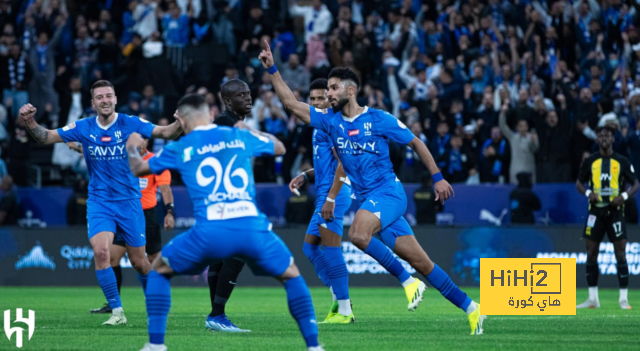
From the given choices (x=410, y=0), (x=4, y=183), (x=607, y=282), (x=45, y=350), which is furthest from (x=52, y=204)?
(x=45, y=350)

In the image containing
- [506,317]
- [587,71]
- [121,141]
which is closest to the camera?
[121,141]

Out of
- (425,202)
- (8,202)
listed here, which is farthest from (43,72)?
(425,202)

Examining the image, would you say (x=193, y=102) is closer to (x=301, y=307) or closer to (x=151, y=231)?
(x=301, y=307)

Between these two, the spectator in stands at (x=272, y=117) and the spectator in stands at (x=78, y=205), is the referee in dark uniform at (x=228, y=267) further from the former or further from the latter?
the spectator in stands at (x=78, y=205)

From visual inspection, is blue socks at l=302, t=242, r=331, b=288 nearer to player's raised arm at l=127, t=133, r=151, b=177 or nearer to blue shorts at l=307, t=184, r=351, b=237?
blue shorts at l=307, t=184, r=351, b=237

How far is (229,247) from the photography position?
25.0 feet

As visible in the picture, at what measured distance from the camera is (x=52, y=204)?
22.9 meters

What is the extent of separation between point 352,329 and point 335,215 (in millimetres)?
2049

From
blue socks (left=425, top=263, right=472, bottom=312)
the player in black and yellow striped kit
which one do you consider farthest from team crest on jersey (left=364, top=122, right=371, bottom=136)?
the player in black and yellow striped kit

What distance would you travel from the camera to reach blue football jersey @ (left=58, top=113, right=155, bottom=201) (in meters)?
11.4

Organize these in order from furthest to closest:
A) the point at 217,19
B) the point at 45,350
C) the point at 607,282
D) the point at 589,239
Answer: the point at 217,19 → the point at 607,282 → the point at 589,239 → the point at 45,350

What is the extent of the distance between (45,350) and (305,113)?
3.99 m

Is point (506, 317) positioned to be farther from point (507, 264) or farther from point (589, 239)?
point (589, 239)

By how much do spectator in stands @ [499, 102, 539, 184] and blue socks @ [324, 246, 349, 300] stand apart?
9788 mm
